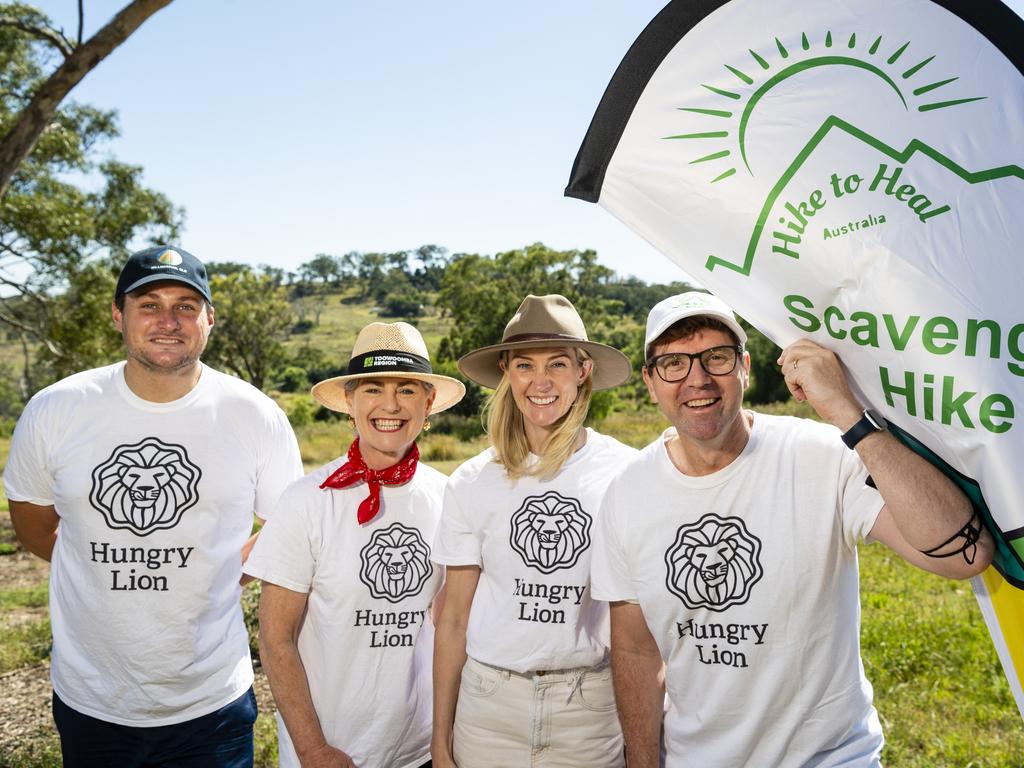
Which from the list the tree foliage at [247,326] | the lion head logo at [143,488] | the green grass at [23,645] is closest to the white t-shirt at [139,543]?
Answer: the lion head logo at [143,488]

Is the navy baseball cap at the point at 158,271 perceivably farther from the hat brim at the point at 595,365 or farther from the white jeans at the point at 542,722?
the white jeans at the point at 542,722

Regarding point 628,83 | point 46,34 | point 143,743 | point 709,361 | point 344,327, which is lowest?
point 143,743

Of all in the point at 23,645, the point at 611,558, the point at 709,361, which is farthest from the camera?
the point at 23,645

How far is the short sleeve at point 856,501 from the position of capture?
93.5 inches

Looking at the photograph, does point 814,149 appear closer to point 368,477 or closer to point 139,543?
point 368,477

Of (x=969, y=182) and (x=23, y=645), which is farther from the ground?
(x=969, y=182)

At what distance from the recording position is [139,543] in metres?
3.10

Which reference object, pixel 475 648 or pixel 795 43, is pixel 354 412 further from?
pixel 795 43

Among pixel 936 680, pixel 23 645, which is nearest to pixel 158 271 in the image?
pixel 23 645

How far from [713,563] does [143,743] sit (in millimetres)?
2332

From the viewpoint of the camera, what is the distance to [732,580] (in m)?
2.55

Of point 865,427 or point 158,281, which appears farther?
point 158,281

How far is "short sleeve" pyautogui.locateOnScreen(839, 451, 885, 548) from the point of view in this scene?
238 centimetres

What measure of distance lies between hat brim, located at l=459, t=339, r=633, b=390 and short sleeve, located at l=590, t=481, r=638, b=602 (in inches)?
31.0
